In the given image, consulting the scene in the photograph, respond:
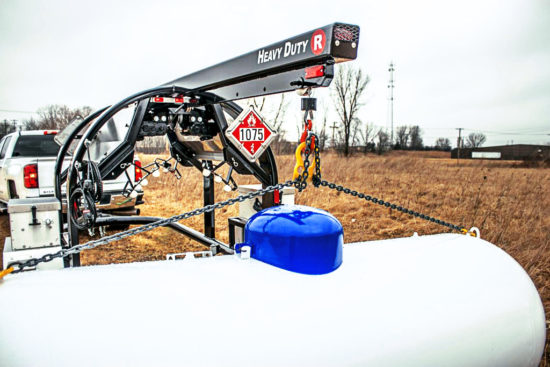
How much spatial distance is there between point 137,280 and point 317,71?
1369mm

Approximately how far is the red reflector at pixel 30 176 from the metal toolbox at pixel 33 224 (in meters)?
4.82

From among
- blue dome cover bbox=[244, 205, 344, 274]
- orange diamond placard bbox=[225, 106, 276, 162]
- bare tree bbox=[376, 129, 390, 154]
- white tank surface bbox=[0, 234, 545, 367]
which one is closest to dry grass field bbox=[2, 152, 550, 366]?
white tank surface bbox=[0, 234, 545, 367]

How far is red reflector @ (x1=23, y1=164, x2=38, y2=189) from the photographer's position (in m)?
6.78

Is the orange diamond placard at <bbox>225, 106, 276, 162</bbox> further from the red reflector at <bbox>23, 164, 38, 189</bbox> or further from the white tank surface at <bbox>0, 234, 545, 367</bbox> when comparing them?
Answer: the red reflector at <bbox>23, 164, 38, 189</bbox>

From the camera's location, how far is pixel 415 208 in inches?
350

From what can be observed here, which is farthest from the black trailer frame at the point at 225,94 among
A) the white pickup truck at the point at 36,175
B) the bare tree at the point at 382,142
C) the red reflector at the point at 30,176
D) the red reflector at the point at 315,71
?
the bare tree at the point at 382,142

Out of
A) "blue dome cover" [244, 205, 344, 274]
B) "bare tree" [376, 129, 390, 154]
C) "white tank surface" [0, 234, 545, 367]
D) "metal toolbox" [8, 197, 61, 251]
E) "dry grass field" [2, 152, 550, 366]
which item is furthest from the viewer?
"bare tree" [376, 129, 390, 154]

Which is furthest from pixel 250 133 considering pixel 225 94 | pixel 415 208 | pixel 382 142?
pixel 382 142

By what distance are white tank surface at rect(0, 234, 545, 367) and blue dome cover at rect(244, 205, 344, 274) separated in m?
0.06

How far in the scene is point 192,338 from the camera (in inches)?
57.8

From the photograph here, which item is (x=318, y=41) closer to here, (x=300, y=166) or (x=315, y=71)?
(x=315, y=71)

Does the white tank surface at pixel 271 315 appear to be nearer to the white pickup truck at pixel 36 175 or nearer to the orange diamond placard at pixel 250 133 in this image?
the orange diamond placard at pixel 250 133

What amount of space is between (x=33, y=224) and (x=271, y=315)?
1.94m

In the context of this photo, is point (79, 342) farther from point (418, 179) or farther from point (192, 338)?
point (418, 179)
